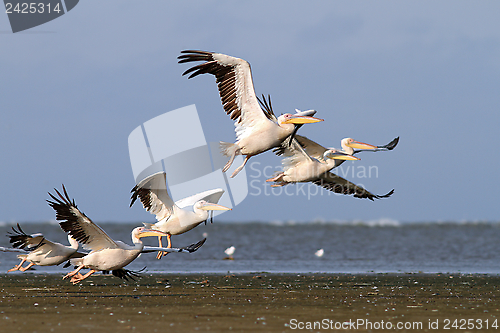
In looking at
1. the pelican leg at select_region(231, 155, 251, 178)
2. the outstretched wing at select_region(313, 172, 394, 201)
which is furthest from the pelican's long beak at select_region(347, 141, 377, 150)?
the pelican leg at select_region(231, 155, 251, 178)

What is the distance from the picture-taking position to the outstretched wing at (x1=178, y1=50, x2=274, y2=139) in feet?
32.1

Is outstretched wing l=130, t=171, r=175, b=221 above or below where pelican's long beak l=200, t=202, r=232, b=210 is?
above

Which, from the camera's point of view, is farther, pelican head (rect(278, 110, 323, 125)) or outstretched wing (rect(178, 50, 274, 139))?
pelican head (rect(278, 110, 323, 125))

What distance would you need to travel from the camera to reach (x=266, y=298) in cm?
1041

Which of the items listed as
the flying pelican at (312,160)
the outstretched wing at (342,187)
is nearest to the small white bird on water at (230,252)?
the outstretched wing at (342,187)

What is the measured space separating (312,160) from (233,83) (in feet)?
10.9

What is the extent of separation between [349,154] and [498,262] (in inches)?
359

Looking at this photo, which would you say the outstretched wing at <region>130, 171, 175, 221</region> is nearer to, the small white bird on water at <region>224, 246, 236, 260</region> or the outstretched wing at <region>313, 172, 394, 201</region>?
the outstretched wing at <region>313, 172, 394, 201</region>

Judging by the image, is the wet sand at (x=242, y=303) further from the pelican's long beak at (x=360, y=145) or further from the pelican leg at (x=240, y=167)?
the pelican's long beak at (x=360, y=145)

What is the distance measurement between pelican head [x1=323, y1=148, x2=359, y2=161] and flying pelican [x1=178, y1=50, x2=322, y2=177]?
1.88 meters

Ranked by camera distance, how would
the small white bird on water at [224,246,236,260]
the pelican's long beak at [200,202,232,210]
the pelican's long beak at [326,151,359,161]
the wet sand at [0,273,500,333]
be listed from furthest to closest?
the small white bird on water at [224,246,236,260] → the pelican's long beak at [326,151,359,161] → the pelican's long beak at [200,202,232,210] → the wet sand at [0,273,500,333]

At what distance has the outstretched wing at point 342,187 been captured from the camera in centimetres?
1354

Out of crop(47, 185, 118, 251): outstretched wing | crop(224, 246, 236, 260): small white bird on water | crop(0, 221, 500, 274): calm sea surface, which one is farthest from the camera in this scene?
crop(224, 246, 236, 260): small white bird on water

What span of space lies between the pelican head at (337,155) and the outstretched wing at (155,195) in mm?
3313
